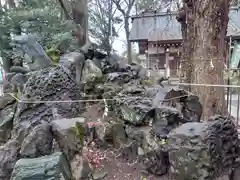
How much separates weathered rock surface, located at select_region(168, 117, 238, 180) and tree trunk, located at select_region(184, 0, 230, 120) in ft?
4.82

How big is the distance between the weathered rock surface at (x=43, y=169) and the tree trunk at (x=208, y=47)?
1890 mm

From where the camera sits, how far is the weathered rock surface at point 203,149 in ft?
4.60

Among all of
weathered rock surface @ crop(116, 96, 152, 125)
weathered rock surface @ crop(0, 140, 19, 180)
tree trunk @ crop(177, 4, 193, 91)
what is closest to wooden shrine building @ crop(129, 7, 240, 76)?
tree trunk @ crop(177, 4, 193, 91)

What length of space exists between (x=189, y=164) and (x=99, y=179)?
758 mm

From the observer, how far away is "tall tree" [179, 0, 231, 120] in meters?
2.86

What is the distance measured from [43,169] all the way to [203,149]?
94 cm

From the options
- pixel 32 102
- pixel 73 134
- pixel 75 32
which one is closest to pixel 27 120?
pixel 32 102

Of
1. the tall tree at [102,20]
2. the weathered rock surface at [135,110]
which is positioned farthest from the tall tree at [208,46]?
the tall tree at [102,20]

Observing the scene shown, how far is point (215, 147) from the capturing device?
1429 mm

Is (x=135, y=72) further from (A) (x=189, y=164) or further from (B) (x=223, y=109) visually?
(A) (x=189, y=164)

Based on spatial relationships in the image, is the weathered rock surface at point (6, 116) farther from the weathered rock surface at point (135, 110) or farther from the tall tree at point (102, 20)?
the tall tree at point (102, 20)

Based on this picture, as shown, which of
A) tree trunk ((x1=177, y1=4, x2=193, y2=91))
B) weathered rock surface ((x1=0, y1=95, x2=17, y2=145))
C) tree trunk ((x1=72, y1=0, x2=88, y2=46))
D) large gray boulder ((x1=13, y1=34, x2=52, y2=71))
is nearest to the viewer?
weathered rock surface ((x1=0, y1=95, x2=17, y2=145))

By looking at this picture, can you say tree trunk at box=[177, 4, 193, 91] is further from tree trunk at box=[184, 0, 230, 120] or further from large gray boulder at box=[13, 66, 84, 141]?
large gray boulder at box=[13, 66, 84, 141]

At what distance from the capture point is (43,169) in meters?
1.56
